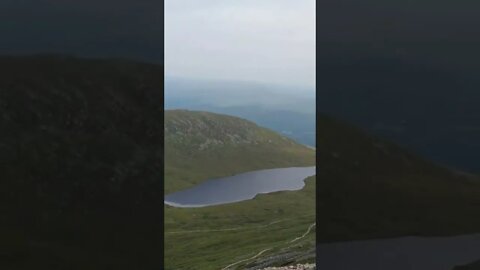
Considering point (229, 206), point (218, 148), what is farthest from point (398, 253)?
point (218, 148)

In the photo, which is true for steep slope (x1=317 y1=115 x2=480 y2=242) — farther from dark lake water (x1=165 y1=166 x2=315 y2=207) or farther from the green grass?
dark lake water (x1=165 y1=166 x2=315 y2=207)

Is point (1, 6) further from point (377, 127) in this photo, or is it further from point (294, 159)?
point (294, 159)

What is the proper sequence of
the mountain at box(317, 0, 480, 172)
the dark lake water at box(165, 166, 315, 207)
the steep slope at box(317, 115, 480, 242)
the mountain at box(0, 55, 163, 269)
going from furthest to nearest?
the dark lake water at box(165, 166, 315, 207), the steep slope at box(317, 115, 480, 242), the mountain at box(317, 0, 480, 172), the mountain at box(0, 55, 163, 269)

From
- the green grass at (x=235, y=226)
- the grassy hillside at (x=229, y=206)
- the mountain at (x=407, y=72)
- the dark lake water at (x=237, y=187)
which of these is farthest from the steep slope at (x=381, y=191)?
the dark lake water at (x=237, y=187)

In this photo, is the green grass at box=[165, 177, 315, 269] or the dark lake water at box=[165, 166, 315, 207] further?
the dark lake water at box=[165, 166, 315, 207]

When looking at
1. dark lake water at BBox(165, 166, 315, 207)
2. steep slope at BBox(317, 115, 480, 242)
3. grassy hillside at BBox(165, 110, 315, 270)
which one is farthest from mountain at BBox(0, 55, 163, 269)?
dark lake water at BBox(165, 166, 315, 207)

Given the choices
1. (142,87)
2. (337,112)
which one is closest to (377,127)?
(337,112)
